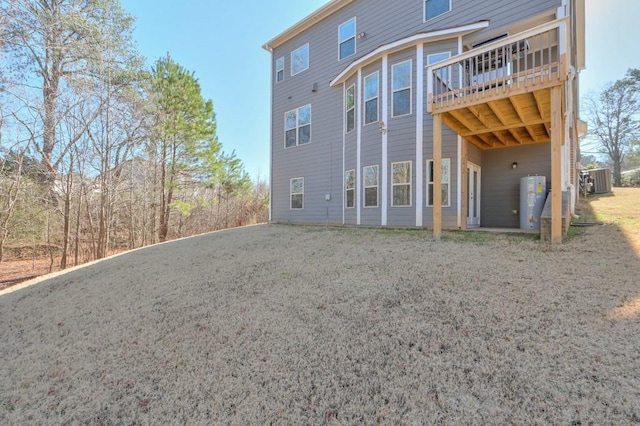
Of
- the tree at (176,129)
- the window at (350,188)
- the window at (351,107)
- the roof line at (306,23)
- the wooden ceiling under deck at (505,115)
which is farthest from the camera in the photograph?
the tree at (176,129)

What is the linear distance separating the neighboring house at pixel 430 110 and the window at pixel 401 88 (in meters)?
0.03

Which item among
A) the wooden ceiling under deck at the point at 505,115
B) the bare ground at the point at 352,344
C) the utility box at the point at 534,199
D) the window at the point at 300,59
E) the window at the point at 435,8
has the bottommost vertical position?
the bare ground at the point at 352,344

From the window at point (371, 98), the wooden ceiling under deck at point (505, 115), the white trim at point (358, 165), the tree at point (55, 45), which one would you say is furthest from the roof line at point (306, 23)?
the wooden ceiling under deck at point (505, 115)

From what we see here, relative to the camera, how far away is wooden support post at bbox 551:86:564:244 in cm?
473

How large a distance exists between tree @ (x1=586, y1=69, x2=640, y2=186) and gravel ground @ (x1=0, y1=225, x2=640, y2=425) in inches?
951

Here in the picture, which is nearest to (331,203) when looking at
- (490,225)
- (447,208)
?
(447,208)

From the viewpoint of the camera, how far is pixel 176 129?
1332 centimetres

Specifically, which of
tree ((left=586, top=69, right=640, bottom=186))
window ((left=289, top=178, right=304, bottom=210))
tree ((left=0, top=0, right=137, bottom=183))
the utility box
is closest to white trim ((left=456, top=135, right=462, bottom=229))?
the utility box

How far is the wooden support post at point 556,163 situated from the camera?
4727 millimetres

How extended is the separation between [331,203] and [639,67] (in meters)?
24.3

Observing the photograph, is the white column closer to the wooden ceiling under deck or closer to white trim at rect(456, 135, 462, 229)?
white trim at rect(456, 135, 462, 229)

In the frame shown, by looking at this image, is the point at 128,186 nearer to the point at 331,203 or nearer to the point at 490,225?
the point at 331,203

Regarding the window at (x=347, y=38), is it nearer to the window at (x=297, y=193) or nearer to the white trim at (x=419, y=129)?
the white trim at (x=419, y=129)

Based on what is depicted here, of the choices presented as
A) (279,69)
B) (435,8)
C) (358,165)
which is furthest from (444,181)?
(279,69)
